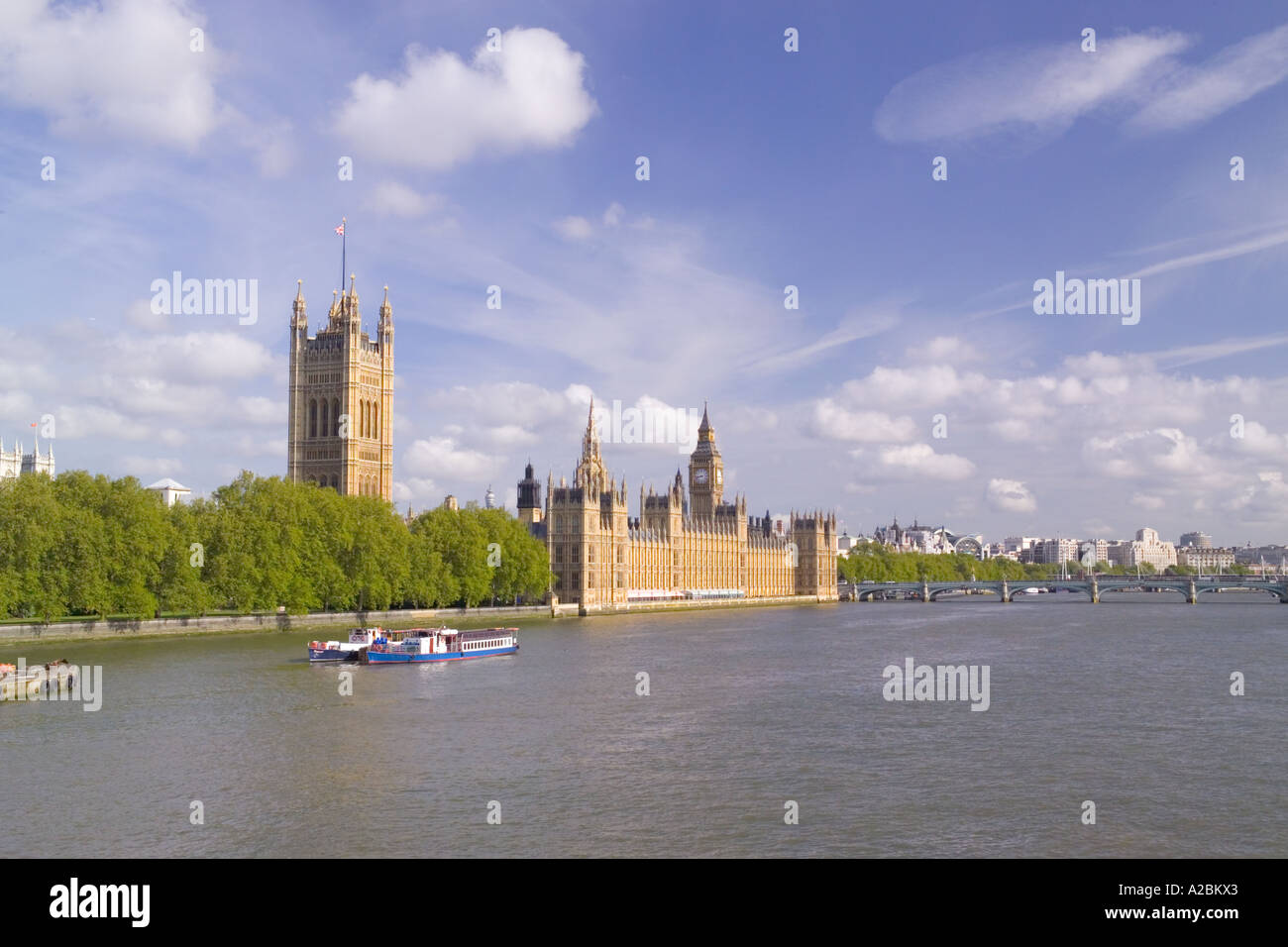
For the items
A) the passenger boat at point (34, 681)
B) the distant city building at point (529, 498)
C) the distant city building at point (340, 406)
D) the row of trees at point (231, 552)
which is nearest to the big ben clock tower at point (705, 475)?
the distant city building at point (529, 498)

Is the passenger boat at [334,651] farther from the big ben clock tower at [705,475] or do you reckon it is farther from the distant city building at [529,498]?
the big ben clock tower at [705,475]

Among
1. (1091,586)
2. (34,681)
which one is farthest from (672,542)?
(34,681)

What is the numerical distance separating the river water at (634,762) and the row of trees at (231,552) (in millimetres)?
5915

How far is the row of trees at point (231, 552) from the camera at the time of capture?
60656 millimetres

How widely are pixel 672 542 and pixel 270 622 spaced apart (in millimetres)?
78244

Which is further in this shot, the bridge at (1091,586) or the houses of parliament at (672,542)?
the bridge at (1091,586)

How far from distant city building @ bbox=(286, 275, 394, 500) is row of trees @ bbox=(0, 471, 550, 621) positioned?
101 feet

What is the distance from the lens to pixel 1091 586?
15562 centimetres

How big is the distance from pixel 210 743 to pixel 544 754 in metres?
9.41

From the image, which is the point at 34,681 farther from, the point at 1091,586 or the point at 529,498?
the point at 1091,586

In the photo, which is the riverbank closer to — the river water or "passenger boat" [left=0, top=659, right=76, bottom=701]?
the river water

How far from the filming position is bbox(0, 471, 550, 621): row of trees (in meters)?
60.7

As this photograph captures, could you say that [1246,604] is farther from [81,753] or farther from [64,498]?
[81,753]
